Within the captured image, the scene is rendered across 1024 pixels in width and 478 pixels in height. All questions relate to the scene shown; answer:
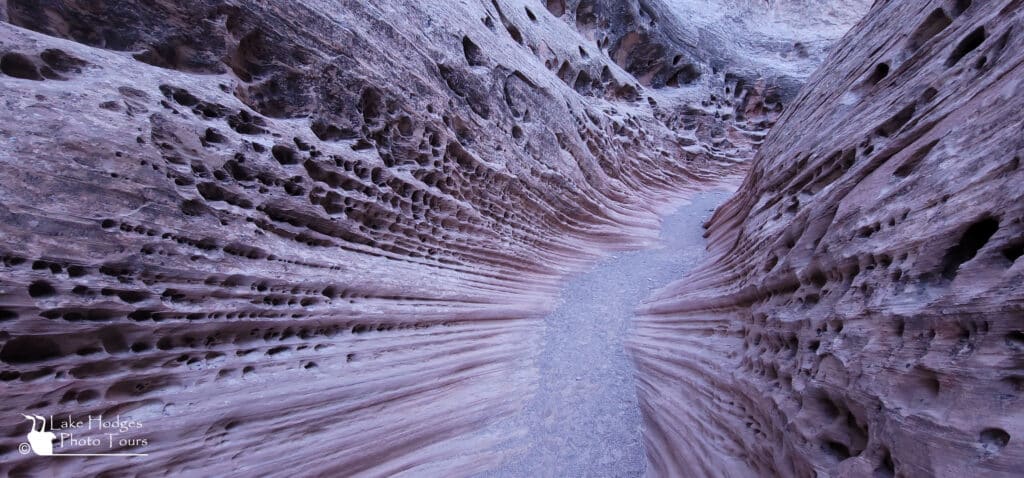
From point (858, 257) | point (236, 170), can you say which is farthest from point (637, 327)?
point (236, 170)

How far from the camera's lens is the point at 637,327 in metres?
5.11

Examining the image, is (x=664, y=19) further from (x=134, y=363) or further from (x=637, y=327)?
(x=134, y=363)

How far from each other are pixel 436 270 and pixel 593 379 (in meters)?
2.19

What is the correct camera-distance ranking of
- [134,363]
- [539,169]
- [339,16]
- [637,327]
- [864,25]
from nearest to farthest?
[134,363] < [339,16] < [864,25] < [637,327] < [539,169]

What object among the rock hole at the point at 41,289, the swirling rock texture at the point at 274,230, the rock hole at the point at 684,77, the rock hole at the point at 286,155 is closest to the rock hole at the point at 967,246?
the swirling rock texture at the point at 274,230

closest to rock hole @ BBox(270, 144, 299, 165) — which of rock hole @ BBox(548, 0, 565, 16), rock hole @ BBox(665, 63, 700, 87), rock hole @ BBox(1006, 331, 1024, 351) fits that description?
rock hole @ BBox(1006, 331, 1024, 351)

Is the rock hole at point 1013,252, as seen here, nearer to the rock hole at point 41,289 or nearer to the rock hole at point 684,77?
the rock hole at point 41,289

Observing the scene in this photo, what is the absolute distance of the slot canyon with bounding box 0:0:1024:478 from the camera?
5.61ft

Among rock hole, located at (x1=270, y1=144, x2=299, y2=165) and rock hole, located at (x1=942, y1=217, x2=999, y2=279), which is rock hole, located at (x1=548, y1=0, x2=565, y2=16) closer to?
rock hole, located at (x1=270, y1=144, x2=299, y2=165)

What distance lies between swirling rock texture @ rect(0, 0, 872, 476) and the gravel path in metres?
0.28

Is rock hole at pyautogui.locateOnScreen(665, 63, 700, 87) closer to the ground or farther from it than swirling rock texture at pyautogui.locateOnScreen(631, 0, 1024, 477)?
farther from it

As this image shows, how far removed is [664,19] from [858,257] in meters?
11.1

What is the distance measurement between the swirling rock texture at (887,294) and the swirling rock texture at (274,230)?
86 mm

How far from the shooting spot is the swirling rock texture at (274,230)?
6.73 feet
